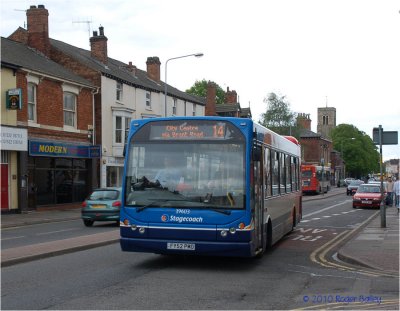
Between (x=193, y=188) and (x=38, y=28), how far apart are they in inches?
1107

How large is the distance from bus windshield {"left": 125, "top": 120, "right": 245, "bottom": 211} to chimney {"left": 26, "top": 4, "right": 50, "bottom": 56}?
2658cm

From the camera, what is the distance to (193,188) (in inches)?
376

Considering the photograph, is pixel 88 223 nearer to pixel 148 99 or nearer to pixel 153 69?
pixel 148 99

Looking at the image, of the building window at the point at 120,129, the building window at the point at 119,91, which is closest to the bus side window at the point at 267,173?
the building window at the point at 120,129

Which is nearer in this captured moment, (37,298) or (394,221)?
(37,298)

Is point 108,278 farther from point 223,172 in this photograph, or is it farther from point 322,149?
point 322,149

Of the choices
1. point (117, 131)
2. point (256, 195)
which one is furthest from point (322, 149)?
point (256, 195)

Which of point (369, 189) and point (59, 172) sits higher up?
point (59, 172)

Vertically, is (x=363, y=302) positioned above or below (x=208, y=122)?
below

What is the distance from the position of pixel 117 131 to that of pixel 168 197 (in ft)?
91.2

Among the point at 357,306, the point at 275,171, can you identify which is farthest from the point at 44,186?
the point at 357,306

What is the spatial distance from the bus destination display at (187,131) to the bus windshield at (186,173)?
6 centimetres

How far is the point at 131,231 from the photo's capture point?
9.80 metres

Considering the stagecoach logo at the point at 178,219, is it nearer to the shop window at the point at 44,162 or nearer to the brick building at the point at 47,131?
the brick building at the point at 47,131
